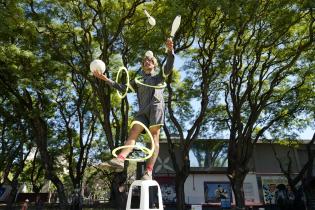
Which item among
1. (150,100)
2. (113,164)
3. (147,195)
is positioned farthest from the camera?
(150,100)

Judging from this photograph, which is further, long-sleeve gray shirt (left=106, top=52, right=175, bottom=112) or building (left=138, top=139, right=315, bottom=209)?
building (left=138, top=139, right=315, bottom=209)

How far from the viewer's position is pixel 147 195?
3.91m

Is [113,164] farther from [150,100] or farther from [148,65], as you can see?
[148,65]

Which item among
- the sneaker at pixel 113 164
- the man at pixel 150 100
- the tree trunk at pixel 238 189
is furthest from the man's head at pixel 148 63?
the tree trunk at pixel 238 189

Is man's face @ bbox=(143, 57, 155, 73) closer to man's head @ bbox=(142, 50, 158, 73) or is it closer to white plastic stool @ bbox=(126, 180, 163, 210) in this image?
man's head @ bbox=(142, 50, 158, 73)

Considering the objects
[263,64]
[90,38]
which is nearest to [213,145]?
[263,64]

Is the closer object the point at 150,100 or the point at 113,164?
the point at 113,164

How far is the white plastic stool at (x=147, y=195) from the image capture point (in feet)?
12.7

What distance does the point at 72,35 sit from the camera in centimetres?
1448

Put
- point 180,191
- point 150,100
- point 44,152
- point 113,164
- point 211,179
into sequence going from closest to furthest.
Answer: point 113,164
point 150,100
point 180,191
point 44,152
point 211,179

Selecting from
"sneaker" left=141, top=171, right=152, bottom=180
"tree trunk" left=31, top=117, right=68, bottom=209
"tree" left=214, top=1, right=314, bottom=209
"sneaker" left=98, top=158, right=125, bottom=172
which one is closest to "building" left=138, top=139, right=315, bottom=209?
"tree" left=214, top=1, right=314, bottom=209

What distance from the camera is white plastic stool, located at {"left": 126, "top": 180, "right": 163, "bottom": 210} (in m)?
3.87

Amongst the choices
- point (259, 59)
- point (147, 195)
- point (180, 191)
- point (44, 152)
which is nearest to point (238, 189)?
point (180, 191)

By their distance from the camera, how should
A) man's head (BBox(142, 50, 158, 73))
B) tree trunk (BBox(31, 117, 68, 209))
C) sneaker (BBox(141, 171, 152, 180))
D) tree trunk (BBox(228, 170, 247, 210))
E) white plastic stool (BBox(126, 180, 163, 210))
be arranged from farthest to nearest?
tree trunk (BBox(31, 117, 68, 209)), tree trunk (BBox(228, 170, 247, 210)), man's head (BBox(142, 50, 158, 73)), sneaker (BBox(141, 171, 152, 180)), white plastic stool (BBox(126, 180, 163, 210))
